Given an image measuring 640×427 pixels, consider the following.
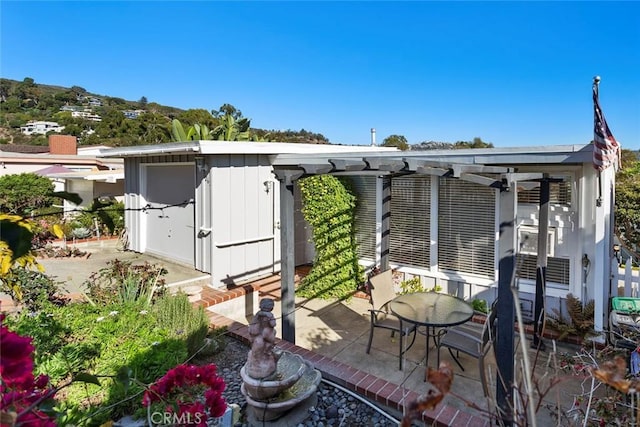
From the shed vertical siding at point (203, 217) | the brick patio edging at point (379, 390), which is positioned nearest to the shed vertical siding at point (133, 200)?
the shed vertical siding at point (203, 217)

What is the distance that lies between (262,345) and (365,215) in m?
5.25

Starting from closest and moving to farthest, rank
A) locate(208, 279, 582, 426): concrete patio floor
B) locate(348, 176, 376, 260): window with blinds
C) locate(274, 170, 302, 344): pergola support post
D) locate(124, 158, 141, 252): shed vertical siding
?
locate(208, 279, 582, 426): concrete patio floor < locate(274, 170, 302, 344): pergola support post < locate(348, 176, 376, 260): window with blinds < locate(124, 158, 141, 252): shed vertical siding

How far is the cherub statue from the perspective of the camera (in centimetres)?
369

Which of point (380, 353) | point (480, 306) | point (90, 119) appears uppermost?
point (90, 119)

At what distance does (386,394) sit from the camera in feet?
13.2

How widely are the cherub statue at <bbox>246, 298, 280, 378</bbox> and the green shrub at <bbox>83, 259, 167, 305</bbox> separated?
8.36 feet

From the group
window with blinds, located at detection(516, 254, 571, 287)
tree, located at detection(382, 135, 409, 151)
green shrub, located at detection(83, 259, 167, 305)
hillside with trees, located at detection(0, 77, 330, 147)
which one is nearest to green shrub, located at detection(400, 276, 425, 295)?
window with blinds, located at detection(516, 254, 571, 287)

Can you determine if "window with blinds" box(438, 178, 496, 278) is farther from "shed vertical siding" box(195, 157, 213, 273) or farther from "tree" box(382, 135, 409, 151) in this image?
"tree" box(382, 135, 409, 151)

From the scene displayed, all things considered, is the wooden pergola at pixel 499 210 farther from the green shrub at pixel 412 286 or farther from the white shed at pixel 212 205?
the white shed at pixel 212 205

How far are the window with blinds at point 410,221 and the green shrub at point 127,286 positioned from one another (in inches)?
187

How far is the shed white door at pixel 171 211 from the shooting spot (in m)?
8.76

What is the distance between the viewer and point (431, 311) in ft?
17.2

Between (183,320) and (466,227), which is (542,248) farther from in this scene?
(183,320)

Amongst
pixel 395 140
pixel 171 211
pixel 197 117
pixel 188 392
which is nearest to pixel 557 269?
pixel 188 392
